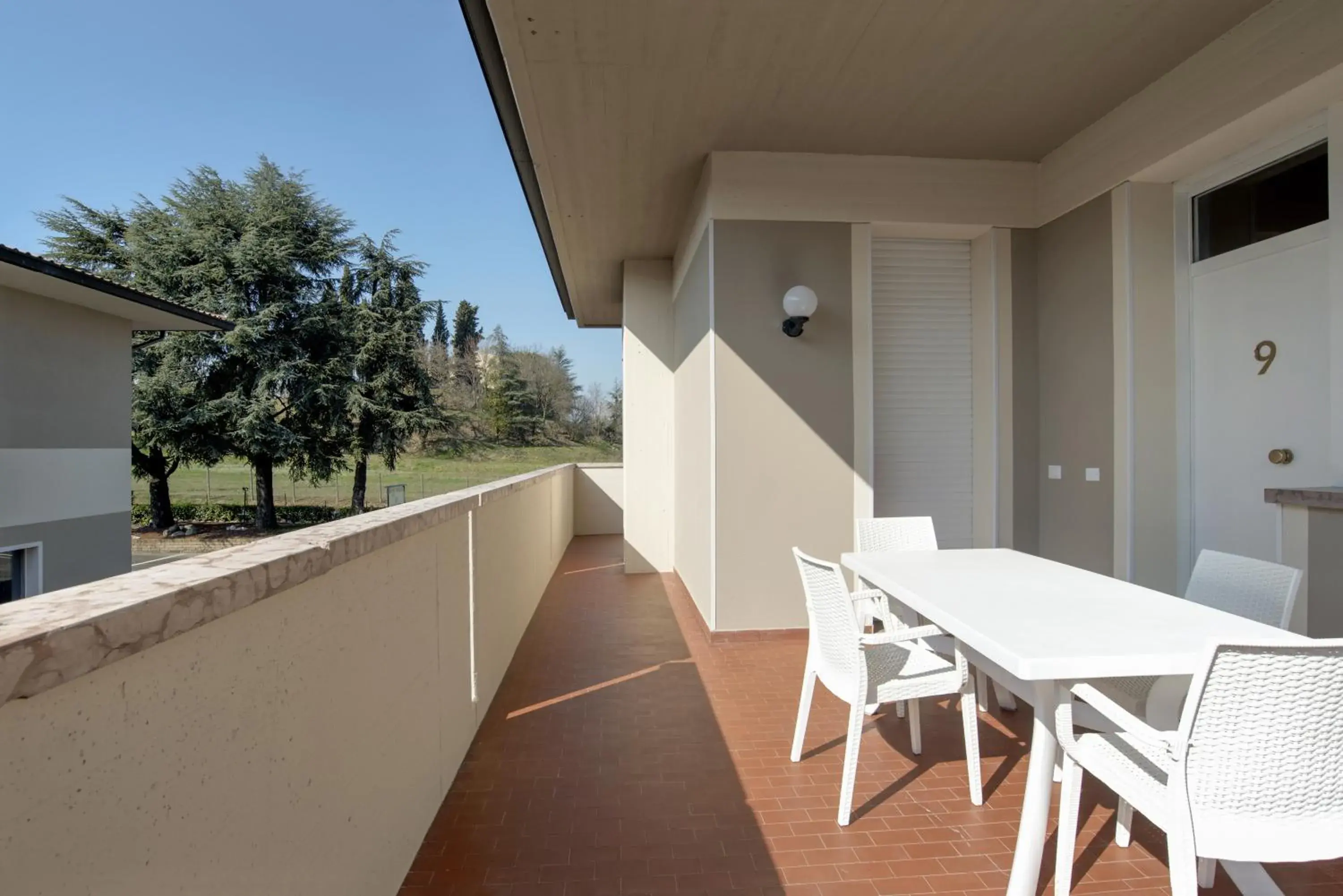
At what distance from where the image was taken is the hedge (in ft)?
71.5

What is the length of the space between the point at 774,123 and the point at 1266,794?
360cm

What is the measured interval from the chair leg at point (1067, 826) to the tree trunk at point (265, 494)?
2370cm

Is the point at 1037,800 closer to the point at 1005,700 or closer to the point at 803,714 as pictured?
the point at 803,714

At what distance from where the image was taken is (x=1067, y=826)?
178 centimetres

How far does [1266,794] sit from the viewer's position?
135cm

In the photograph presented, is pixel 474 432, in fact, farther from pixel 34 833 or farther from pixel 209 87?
pixel 34 833

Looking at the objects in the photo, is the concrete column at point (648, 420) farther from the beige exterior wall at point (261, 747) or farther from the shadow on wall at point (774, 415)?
the beige exterior wall at point (261, 747)

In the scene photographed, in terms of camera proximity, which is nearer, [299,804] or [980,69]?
[299,804]

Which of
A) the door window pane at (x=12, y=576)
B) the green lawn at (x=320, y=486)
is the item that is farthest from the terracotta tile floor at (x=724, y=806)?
the green lawn at (x=320, y=486)

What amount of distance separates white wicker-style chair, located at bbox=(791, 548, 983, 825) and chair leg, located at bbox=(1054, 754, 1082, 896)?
0.49 meters

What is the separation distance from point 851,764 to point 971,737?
51 cm

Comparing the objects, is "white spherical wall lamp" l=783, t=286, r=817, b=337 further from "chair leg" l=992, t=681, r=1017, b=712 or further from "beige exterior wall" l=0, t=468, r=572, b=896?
"beige exterior wall" l=0, t=468, r=572, b=896

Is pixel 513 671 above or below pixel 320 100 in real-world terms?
below

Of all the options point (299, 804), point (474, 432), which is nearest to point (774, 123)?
point (299, 804)
